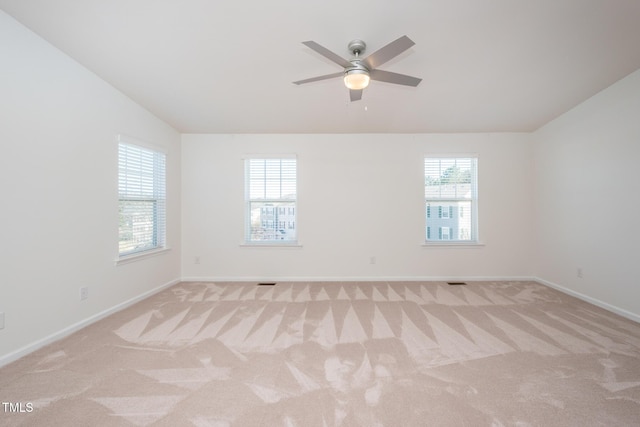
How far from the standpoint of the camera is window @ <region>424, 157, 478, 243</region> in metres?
4.54

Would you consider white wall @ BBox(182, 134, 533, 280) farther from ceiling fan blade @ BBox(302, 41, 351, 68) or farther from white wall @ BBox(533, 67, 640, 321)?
ceiling fan blade @ BBox(302, 41, 351, 68)

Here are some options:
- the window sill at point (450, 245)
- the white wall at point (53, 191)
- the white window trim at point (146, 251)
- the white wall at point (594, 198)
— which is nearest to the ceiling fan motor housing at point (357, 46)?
the white wall at point (53, 191)

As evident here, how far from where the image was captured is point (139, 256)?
3502mm

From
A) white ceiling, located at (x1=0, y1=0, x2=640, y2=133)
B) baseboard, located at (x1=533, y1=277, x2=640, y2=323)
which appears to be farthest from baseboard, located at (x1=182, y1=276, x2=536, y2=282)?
white ceiling, located at (x1=0, y1=0, x2=640, y2=133)

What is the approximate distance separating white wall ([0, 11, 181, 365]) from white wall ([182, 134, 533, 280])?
132cm

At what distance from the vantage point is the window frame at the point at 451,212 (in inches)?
177

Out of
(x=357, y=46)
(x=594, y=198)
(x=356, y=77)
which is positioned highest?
(x=357, y=46)

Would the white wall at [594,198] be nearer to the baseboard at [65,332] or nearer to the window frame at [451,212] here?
the window frame at [451,212]

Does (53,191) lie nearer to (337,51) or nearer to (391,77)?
(337,51)

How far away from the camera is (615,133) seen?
3.10m

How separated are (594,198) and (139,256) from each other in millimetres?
6101

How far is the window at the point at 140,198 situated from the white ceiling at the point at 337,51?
2.29 ft

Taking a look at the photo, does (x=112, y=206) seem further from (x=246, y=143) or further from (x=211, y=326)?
(x=246, y=143)

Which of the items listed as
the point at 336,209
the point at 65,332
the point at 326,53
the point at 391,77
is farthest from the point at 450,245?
the point at 65,332
